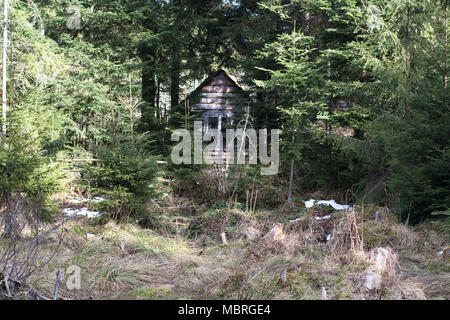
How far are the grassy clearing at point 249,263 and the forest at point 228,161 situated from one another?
30 millimetres

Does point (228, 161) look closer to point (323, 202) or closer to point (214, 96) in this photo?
point (323, 202)

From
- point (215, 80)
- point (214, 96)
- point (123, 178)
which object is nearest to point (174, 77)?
point (215, 80)

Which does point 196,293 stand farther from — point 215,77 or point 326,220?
point 215,77

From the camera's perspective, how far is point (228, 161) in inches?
458

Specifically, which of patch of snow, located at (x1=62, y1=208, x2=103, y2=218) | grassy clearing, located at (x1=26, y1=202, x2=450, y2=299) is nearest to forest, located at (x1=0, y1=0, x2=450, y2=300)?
grassy clearing, located at (x1=26, y1=202, x2=450, y2=299)

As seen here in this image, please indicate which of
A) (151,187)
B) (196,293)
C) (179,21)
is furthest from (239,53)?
(196,293)

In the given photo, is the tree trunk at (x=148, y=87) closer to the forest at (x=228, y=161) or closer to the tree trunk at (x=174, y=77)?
the forest at (x=228, y=161)

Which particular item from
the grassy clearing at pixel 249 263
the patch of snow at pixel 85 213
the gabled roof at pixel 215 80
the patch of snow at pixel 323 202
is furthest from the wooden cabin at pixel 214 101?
the grassy clearing at pixel 249 263

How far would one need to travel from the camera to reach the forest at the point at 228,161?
15.4ft

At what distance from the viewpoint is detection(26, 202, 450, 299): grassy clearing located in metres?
4.24

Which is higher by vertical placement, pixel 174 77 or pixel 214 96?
pixel 174 77

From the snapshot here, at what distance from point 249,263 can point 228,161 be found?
21.1 feet

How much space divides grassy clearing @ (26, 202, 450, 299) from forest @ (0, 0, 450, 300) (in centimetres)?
3

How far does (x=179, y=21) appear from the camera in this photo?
14.3 m
